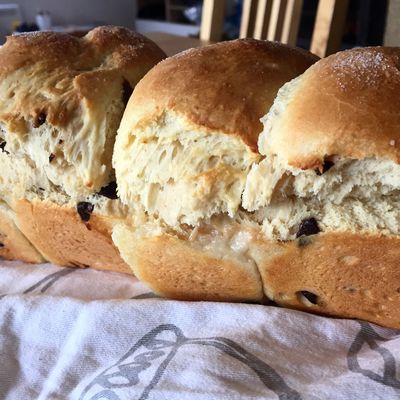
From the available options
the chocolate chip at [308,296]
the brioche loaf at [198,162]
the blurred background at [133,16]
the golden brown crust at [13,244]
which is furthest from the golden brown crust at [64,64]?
the blurred background at [133,16]

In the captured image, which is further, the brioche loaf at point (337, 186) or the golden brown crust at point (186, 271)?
the golden brown crust at point (186, 271)

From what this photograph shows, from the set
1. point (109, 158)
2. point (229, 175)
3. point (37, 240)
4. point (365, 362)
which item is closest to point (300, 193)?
point (229, 175)

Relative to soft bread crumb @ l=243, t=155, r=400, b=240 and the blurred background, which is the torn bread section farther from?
the blurred background

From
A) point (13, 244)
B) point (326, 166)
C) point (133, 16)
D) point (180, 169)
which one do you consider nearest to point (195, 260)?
point (180, 169)

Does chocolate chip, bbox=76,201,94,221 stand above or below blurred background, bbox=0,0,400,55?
above

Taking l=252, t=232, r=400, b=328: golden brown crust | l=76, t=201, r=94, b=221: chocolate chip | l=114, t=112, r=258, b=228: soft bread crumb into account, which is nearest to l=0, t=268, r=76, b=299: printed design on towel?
l=76, t=201, r=94, b=221: chocolate chip

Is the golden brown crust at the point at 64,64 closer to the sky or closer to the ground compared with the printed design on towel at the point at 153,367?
closer to the sky

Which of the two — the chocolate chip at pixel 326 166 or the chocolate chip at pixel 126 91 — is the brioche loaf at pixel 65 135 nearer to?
the chocolate chip at pixel 126 91

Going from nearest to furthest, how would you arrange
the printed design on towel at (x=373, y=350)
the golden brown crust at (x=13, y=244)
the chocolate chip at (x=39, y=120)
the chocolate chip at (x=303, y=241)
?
the printed design on towel at (x=373, y=350), the chocolate chip at (x=303, y=241), the chocolate chip at (x=39, y=120), the golden brown crust at (x=13, y=244)
